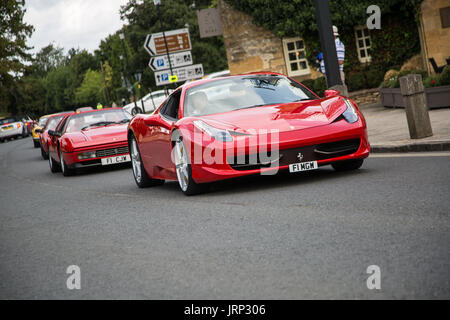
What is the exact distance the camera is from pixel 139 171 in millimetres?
9586

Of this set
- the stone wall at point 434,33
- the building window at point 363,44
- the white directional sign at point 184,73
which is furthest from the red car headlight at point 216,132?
the building window at point 363,44

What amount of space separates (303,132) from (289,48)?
22797 mm

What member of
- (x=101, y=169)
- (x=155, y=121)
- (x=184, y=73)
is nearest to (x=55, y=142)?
(x=101, y=169)

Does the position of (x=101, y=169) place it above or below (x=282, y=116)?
below


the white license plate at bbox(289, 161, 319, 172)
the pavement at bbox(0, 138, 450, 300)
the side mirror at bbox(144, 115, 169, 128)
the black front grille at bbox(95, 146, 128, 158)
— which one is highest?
the side mirror at bbox(144, 115, 169, 128)

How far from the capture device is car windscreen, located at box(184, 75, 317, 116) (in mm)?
7906

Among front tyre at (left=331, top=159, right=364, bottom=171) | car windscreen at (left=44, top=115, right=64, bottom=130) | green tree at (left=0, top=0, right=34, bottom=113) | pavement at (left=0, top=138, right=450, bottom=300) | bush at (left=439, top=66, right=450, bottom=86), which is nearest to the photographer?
pavement at (left=0, top=138, right=450, bottom=300)

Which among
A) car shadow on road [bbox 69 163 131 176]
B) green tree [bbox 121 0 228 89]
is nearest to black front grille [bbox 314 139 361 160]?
car shadow on road [bbox 69 163 131 176]

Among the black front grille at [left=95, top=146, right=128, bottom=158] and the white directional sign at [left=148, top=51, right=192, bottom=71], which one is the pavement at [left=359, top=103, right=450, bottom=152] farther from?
the white directional sign at [left=148, top=51, right=192, bottom=71]

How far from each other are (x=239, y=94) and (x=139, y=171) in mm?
2273

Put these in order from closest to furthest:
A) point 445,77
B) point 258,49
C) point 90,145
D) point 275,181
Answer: point 275,181
point 90,145
point 445,77
point 258,49

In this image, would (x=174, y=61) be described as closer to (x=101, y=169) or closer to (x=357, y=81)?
(x=357, y=81)

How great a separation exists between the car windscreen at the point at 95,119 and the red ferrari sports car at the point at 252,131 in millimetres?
6417

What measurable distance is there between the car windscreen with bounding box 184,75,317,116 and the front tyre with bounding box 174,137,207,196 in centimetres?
50
